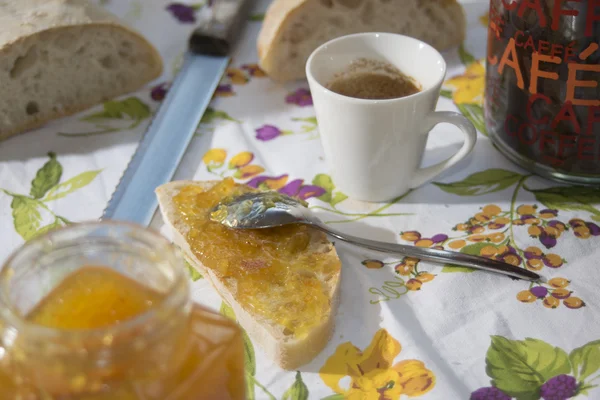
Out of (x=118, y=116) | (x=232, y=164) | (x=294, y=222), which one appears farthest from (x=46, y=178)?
(x=294, y=222)

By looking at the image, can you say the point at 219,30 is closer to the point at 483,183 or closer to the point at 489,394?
the point at 483,183

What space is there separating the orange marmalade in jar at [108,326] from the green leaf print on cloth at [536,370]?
351mm

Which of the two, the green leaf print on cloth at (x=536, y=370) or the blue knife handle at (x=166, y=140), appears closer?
the green leaf print on cloth at (x=536, y=370)

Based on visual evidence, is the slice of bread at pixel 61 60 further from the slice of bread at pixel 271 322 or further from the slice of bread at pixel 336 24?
the slice of bread at pixel 271 322

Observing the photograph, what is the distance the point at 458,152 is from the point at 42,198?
0.76 metres

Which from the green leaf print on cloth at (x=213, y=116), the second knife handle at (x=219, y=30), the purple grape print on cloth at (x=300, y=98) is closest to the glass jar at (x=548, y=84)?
the purple grape print on cloth at (x=300, y=98)

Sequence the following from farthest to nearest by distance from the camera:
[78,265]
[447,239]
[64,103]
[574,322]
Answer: [64,103], [447,239], [574,322], [78,265]

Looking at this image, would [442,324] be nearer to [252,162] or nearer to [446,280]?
[446,280]

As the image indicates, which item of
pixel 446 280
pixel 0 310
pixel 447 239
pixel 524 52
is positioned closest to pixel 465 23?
pixel 524 52

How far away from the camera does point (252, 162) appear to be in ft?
4.35

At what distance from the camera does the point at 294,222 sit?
1076 mm

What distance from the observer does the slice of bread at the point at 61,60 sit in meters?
1.34

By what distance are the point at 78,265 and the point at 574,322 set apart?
2.23ft

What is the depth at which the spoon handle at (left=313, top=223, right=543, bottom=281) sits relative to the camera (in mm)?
1031
